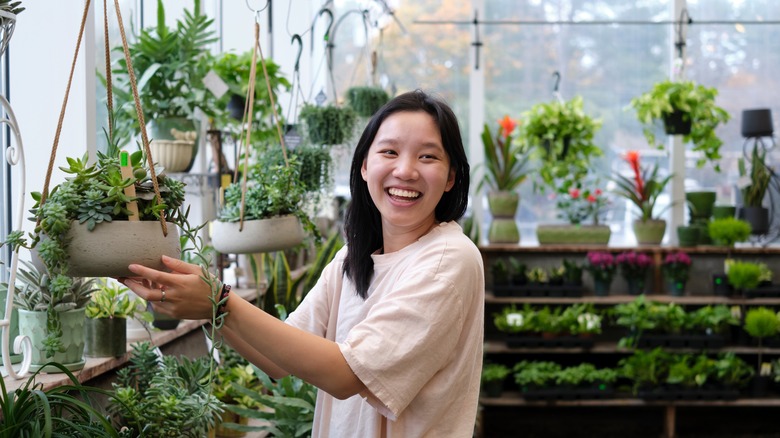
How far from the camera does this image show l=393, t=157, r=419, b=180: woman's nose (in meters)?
1.52

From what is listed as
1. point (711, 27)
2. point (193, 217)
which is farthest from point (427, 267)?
point (711, 27)

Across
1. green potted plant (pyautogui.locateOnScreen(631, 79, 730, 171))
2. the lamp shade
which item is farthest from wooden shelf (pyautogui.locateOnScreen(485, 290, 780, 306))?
the lamp shade

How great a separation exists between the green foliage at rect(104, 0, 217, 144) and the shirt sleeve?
1.63 meters

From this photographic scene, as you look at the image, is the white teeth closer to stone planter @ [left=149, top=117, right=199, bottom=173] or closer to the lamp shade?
stone planter @ [left=149, top=117, right=199, bottom=173]

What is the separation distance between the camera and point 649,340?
521 centimetres

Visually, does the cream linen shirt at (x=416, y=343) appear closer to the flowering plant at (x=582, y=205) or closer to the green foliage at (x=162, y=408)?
the green foliage at (x=162, y=408)

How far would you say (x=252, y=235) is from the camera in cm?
229

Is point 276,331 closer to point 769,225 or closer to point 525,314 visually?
point 525,314

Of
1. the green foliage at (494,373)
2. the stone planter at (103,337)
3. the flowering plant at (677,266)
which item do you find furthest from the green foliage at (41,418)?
the flowering plant at (677,266)

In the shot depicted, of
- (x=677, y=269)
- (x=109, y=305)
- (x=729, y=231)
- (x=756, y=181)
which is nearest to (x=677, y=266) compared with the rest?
(x=677, y=269)

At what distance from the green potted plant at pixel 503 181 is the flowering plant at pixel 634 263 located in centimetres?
66

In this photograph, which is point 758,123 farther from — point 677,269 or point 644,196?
point 677,269

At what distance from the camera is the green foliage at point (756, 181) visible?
17.9 feet

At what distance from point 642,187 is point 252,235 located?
12.4 ft
